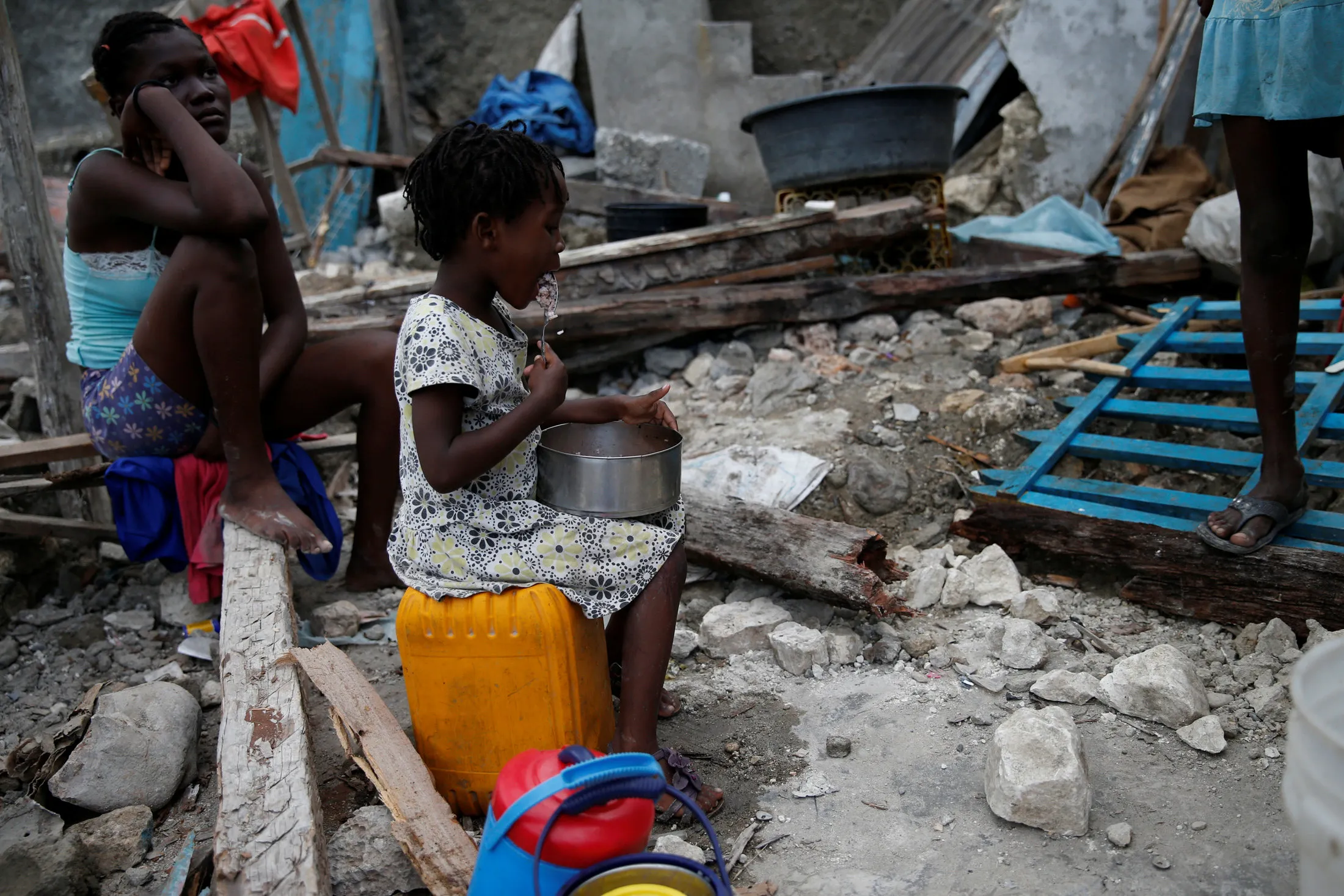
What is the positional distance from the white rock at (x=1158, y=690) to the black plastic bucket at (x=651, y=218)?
133 inches

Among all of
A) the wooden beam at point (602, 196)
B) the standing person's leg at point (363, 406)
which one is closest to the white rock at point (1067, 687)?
the standing person's leg at point (363, 406)

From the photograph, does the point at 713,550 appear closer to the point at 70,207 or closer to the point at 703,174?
the point at 70,207

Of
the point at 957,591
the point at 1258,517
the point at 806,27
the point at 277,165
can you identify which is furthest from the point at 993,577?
the point at 806,27

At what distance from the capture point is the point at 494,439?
1878 mm

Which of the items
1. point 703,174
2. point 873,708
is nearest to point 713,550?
point 873,708

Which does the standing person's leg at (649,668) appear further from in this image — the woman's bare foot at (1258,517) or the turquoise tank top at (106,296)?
the turquoise tank top at (106,296)

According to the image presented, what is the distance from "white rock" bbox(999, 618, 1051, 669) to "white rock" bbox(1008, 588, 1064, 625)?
3.6 inches

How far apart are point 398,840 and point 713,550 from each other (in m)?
1.38

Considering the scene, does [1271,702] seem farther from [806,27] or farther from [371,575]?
[806,27]

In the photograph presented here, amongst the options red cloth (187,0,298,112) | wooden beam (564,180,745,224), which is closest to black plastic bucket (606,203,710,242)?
wooden beam (564,180,745,224)

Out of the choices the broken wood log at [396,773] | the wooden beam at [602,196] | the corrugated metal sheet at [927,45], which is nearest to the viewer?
the broken wood log at [396,773]

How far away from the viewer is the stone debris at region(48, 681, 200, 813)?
209cm

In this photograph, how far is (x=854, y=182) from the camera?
17.1 feet

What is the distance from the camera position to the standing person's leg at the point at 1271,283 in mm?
2410
